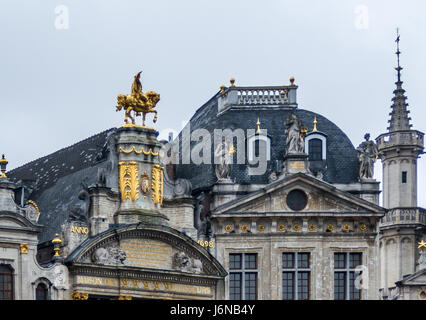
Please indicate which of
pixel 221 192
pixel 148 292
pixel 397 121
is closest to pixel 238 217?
pixel 221 192

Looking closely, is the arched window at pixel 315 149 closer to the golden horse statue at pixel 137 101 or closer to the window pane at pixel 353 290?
the window pane at pixel 353 290

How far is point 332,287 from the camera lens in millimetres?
92188

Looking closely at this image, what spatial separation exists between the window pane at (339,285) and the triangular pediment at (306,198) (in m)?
3.05

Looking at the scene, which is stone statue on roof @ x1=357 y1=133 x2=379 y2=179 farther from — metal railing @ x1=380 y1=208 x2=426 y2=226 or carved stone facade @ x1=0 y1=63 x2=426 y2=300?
metal railing @ x1=380 y1=208 x2=426 y2=226

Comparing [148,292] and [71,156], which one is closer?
[148,292]

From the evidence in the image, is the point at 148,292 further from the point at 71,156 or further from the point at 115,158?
the point at 71,156

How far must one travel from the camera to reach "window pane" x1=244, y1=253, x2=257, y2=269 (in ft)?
302

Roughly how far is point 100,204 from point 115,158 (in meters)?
2.38

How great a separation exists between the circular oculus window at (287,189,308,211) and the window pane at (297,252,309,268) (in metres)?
2.18

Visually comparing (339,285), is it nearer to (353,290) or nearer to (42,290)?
(353,290)

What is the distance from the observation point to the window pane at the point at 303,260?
303 ft

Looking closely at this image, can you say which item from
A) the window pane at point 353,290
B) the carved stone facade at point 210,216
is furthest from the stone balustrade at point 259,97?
the window pane at point 353,290
